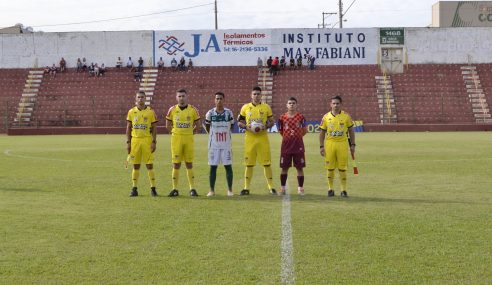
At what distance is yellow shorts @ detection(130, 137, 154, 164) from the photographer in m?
13.0

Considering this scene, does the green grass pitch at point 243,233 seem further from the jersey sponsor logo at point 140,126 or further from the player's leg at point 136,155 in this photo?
the jersey sponsor logo at point 140,126

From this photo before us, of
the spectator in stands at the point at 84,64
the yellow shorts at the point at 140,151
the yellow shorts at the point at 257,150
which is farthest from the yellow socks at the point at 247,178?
the spectator in stands at the point at 84,64

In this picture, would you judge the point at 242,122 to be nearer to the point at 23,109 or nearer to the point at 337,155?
the point at 337,155

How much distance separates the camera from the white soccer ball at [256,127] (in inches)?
504

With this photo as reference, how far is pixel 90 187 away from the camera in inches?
561

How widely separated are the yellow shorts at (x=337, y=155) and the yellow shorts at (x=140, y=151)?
3.51 meters

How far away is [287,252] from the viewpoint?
7.50m

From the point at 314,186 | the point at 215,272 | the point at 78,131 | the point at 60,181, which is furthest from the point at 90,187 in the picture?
the point at 78,131

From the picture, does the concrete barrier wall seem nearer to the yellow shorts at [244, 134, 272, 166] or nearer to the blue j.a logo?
the blue j.a logo

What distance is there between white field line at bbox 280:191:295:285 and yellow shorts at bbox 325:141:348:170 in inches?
88.8

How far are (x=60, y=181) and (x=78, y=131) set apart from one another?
112ft

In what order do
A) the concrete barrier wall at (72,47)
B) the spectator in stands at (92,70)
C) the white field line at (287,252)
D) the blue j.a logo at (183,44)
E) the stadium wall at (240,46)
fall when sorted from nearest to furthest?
1. the white field line at (287,252)
2. the spectator in stands at (92,70)
3. the stadium wall at (240,46)
4. the blue j.a logo at (183,44)
5. the concrete barrier wall at (72,47)

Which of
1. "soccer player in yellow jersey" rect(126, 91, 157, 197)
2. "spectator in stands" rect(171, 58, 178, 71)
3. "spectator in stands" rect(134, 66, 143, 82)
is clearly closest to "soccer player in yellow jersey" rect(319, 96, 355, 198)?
"soccer player in yellow jersey" rect(126, 91, 157, 197)

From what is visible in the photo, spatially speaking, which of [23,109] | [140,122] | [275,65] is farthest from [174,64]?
[140,122]
